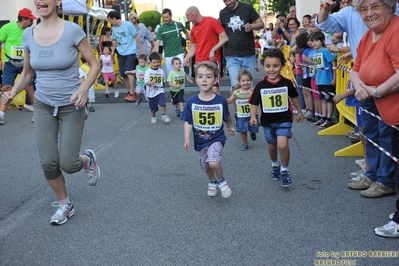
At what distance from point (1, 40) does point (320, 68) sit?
596 cm

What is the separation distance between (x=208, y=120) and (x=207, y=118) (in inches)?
0.8

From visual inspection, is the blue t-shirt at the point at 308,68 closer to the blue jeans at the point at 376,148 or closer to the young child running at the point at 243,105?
the young child running at the point at 243,105

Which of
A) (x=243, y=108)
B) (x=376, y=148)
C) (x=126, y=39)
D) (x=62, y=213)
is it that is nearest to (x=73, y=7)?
(x=126, y=39)

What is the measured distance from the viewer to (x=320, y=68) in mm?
8656

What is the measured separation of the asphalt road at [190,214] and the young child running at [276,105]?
0.43 meters

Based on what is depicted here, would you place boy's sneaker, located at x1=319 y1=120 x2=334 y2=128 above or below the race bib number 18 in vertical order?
below

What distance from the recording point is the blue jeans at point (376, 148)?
15.6 feet

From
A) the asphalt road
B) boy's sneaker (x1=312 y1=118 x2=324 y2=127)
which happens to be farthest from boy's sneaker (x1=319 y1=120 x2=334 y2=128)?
the asphalt road

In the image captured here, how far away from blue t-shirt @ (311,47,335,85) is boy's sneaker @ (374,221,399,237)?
483 cm

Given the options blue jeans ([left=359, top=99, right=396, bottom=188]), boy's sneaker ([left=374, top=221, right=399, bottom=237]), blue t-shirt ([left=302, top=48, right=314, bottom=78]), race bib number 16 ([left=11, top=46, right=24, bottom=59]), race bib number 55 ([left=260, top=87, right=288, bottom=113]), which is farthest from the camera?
race bib number 16 ([left=11, top=46, right=24, bottom=59])

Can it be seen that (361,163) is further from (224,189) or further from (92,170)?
(92,170)

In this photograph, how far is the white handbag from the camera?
15.0 meters

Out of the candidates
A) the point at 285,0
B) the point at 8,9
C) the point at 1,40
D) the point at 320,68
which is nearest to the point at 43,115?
the point at 320,68

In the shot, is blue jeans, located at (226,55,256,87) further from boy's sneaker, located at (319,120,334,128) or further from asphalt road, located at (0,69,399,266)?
asphalt road, located at (0,69,399,266)
